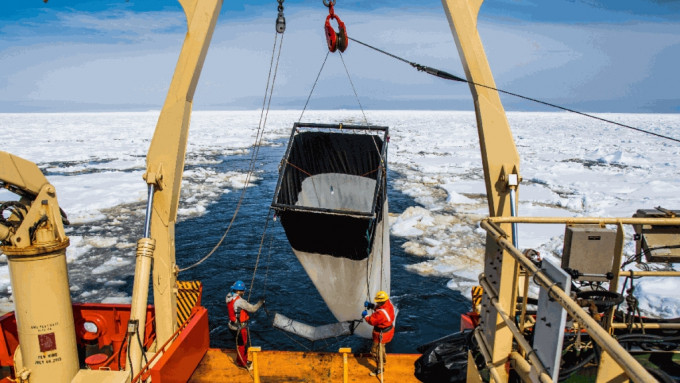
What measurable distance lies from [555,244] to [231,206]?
12295mm

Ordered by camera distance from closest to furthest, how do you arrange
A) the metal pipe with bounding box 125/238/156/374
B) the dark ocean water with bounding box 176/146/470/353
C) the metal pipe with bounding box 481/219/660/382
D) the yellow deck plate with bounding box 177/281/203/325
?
the metal pipe with bounding box 481/219/660/382
the metal pipe with bounding box 125/238/156/374
the yellow deck plate with bounding box 177/281/203/325
the dark ocean water with bounding box 176/146/470/353

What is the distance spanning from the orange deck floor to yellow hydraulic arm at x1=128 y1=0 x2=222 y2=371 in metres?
0.75

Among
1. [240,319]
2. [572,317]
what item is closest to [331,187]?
[240,319]

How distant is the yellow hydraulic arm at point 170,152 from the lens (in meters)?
4.96

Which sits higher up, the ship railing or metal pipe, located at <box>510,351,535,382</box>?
the ship railing

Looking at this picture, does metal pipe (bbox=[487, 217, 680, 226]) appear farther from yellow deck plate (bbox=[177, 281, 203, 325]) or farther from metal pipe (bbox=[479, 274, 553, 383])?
yellow deck plate (bbox=[177, 281, 203, 325])

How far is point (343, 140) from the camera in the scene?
10.7 meters

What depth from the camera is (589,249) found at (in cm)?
360

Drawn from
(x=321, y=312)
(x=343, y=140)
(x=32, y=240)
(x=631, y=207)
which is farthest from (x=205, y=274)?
(x=631, y=207)

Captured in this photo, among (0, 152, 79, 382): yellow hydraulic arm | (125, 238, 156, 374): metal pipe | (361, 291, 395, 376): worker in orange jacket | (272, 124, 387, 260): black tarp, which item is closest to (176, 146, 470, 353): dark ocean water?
(272, 124, 387, 260): black tarp

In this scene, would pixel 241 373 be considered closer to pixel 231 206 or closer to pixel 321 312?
pixel 321 312

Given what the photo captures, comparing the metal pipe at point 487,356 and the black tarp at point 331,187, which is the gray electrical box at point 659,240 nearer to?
the metal pipe at point 487,356

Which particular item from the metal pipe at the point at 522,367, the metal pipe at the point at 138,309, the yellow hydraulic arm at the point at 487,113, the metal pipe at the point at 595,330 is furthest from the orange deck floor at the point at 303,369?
the metal pipe at the point at 595,330

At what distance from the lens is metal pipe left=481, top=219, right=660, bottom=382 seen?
161 centimetres
